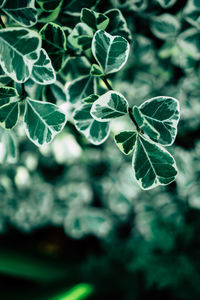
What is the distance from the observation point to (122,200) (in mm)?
1307

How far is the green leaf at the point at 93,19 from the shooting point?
45 cm

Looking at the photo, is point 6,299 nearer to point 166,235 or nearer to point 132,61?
point 166,235

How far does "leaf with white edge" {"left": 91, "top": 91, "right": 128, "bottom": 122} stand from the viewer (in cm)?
41

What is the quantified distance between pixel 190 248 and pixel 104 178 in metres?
0.59

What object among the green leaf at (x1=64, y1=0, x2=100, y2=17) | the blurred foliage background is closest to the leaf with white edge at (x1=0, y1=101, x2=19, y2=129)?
the green leaf at (x1=64, y1=0, x2=100, y2=17)

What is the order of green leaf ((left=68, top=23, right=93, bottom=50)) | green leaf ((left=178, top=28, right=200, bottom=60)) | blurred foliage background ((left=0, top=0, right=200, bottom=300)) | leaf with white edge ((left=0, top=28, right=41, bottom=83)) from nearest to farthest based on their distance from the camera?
leaf with white edge ((left=0, top=28, right=41, bottom=83))
green leaf ((left=68, top=23, right=93, bottom=50))
green leaf ((left=178, top=28, right=200, bottom=60))
blurred foliage background ((left=0, top=0, right=200, bottom=300))

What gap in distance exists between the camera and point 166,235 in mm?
1430

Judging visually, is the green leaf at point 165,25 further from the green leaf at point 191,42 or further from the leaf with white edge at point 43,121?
the leaf with white edge at point 43,121

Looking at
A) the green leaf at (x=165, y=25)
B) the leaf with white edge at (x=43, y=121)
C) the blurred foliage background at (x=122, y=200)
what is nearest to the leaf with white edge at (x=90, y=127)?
the leaf with white edge at (x=43, y=121)

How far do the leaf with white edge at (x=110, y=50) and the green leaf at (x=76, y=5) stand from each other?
15 centimetres

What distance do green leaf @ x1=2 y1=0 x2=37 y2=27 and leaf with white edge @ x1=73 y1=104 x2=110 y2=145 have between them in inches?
6.4

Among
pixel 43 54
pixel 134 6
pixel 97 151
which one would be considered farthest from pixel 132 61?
pixel 43 54

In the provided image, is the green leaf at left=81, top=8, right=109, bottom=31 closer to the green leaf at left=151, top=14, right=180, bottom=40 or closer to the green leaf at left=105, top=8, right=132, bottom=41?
the green leaf at left=105, top=8, right=132, bottom=41

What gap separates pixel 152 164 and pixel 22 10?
0.32m
